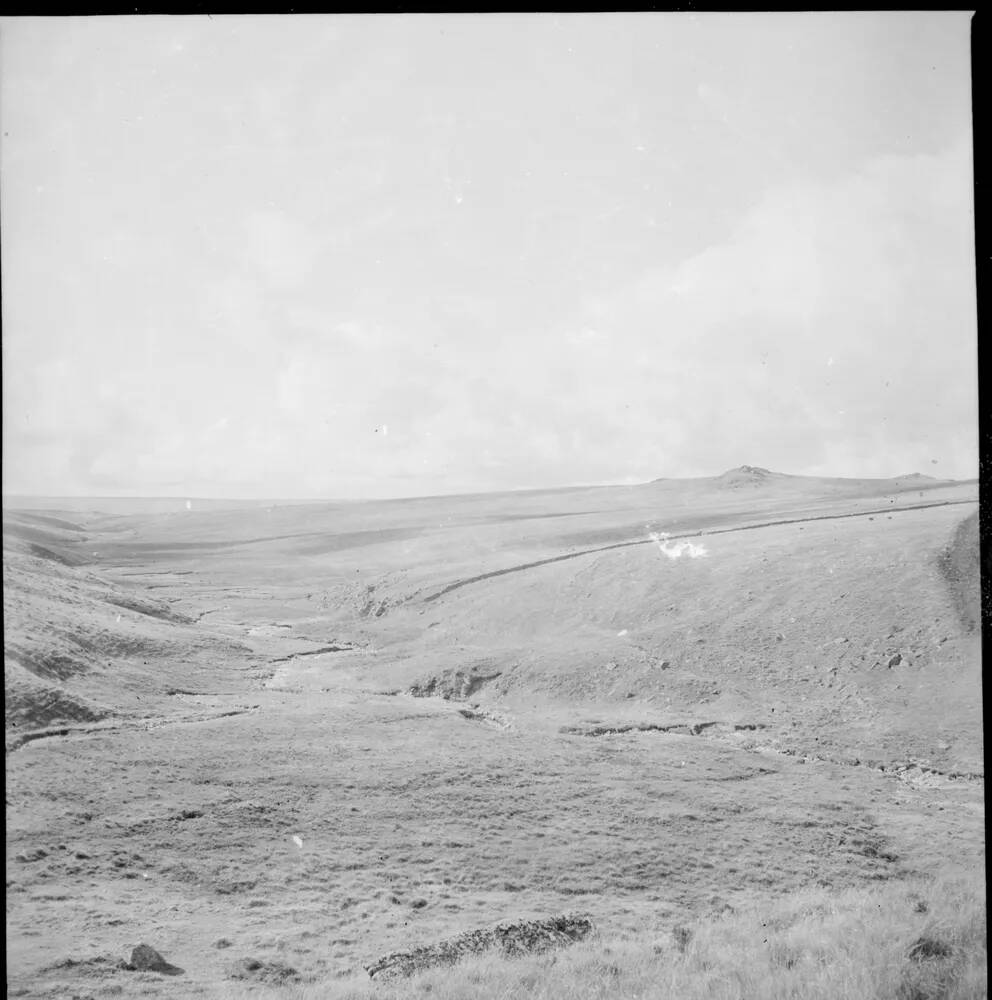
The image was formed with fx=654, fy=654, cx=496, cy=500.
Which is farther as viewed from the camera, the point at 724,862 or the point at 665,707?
the point at 665,707

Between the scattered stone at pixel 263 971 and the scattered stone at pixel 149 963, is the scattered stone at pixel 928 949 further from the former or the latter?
the scattered stone at pixel 149 963

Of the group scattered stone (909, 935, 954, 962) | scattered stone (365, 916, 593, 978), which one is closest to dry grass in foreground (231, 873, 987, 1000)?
scattered stone (909, 935, 954, 962)

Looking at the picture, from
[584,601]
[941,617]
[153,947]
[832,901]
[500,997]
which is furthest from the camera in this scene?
[584,601]

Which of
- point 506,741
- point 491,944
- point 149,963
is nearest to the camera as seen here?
point 149,963

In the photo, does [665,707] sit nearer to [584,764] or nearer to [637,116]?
[584,764]

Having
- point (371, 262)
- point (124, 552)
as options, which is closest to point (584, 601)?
point (371, 262)

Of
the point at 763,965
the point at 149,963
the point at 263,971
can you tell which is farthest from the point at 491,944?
the point at 149,963

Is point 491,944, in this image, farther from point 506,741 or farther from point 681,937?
point 506,741
